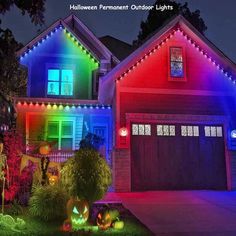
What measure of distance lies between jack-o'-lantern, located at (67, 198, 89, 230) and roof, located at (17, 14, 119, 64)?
1085 cm

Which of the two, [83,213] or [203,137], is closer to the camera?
[83,213]

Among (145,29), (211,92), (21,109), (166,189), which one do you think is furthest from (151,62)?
(145,29)

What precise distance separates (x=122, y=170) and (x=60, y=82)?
6296mm

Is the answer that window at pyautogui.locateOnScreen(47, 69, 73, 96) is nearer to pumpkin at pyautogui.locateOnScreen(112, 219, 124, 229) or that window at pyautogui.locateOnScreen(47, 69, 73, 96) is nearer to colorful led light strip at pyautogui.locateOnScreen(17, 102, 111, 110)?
colorful led light strip at pyautogui.locateOnScreen(17, 102, 111, 110)

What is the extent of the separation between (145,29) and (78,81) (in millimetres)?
15183

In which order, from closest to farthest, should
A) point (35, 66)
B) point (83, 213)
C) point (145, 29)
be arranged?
point (83, 213) < point (35, 66) < point (145, 29)

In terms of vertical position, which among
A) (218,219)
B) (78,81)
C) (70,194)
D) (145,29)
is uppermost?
(145,29)

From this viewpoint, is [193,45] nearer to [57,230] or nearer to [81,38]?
[81,38]

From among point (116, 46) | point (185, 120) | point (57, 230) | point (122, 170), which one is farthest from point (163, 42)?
point (57, 230)

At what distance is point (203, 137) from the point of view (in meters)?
13.3

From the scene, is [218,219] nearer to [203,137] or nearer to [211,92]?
[203,137]

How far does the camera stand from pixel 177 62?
13.7 m

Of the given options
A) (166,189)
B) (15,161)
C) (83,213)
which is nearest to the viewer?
(83,213)

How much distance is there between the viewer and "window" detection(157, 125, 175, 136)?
1302 cm
